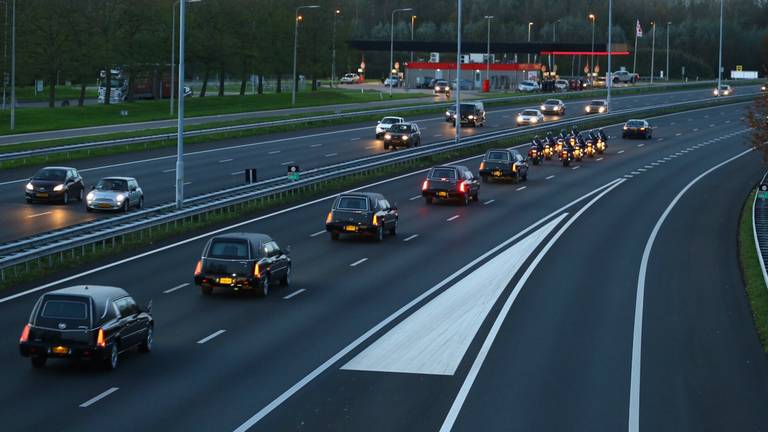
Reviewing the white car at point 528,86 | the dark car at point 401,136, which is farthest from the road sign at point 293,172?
the white car at point 528,86

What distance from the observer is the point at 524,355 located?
26172mm

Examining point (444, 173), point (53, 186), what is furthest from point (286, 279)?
point (444, 173)

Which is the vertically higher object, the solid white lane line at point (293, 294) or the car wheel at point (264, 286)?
the car wheel at point (264, 286)

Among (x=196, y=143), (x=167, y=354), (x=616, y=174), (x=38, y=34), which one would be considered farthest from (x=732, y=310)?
(x=38, y=34)

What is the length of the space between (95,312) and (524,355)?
8625mm

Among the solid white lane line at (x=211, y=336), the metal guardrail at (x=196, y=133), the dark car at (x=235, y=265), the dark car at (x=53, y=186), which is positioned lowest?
the solid white lane line at (x=211, y=336)

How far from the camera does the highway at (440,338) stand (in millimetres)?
21281

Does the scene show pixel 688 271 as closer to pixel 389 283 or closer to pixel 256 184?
pixel 389 283

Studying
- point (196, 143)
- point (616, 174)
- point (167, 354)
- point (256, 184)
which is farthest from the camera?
point (196, 143)

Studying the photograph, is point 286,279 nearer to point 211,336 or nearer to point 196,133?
point 211,336

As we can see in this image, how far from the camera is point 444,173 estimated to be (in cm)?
5500

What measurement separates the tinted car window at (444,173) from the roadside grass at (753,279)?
1206 centimetres

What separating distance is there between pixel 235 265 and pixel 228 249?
552mm

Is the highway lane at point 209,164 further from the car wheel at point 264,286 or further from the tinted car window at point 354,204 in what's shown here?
the car wheel at point 264,286
